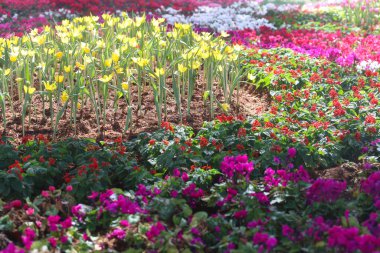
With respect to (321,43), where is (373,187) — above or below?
above

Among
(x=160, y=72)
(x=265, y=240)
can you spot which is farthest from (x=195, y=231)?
(x=160, y=72)

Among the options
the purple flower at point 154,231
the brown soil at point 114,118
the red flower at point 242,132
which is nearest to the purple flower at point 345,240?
the purple flower at point 154,231

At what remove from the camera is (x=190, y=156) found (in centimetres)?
328

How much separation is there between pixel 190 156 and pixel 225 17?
20.2 feet

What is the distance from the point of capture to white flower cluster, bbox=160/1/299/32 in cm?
863

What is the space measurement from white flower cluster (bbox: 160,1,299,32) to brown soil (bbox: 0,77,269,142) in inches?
145

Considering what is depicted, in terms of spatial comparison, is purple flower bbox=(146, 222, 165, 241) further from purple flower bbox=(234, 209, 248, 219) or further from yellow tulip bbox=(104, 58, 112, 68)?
yellow tulip bbox=(104, 58, 112, 68)

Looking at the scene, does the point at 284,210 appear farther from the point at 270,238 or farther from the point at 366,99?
the point at 366,99

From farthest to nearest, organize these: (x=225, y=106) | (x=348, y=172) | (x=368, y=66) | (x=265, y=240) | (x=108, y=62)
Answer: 1. (x=368, y=66)
2. (x=225, y=106)
3. (x=108, y=62)
4. (x=348, y=172)
5. (x=265, y=240)

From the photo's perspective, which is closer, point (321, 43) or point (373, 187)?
point (373, 187)

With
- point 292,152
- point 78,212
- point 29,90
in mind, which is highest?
point 29,90

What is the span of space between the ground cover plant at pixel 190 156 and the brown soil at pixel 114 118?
0.02 metres

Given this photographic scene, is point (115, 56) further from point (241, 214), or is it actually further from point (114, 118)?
point (241, 214)

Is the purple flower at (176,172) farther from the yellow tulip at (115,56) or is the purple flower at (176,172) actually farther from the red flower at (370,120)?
the red flower at (370,120)
